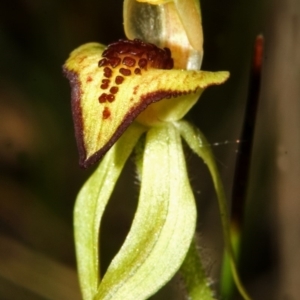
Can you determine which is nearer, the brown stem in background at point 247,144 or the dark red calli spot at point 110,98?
the dark red calli spot at point 110,98

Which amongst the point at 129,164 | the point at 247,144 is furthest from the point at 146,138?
the point at 129,164

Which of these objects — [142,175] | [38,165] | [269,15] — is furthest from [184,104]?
[269,15]

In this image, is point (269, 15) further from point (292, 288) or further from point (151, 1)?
point (151, 1)

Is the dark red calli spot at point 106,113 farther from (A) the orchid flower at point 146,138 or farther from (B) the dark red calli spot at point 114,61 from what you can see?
(B) the dark red calli spot at point 114,61

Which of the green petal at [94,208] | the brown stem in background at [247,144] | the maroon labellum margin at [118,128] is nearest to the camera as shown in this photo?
the maroon labellum margin at [118,128]

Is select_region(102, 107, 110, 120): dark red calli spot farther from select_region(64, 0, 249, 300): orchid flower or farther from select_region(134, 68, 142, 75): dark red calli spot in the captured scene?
select_region(134, 68, 142, 75): dark red calli spot

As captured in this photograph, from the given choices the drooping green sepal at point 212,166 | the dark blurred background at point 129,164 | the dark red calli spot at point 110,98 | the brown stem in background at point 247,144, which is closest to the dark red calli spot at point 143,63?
the dark red calli spot at point 110,98

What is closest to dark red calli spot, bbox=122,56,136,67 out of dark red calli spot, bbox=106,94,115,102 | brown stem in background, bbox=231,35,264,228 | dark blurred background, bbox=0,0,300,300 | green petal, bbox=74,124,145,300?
dark red calli spot, bbox=106,94,115,102
